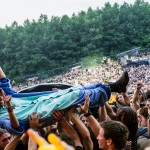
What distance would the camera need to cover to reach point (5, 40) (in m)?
61.9

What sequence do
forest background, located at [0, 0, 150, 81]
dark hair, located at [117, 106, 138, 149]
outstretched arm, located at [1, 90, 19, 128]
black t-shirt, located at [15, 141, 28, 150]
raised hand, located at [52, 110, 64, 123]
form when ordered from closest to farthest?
outstretched arm, located at [1, 90, 19, 128]
dark hair, located at [117, 106, 138, 149]
black t-shirt, located at [15, 141, 28, 150]
raised hand, located at [52, 110, 64, 123]
forest background, located at [0, 0, 150, 81]

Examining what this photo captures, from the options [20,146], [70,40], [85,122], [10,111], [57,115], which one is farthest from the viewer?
[70,40]

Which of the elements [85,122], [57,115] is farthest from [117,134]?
[85,122]

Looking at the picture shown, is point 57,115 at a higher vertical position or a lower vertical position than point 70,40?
higher

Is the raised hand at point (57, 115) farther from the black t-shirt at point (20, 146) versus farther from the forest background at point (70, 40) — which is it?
the forest background at point (70, 40)

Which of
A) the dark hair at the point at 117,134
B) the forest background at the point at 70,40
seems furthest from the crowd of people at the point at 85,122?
the forest background at the point at 70,40

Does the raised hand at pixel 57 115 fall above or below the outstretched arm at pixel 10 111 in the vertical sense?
below

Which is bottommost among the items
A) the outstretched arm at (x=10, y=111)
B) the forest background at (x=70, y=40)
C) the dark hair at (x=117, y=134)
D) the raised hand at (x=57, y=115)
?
the forest background at (x=70, y=40)

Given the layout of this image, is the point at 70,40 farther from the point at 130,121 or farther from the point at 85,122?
the point at 130,121

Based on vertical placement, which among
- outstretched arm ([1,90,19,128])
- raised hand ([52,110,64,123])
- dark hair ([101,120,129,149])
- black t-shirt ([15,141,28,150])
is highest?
outstretched arm ([1,90,19,128])

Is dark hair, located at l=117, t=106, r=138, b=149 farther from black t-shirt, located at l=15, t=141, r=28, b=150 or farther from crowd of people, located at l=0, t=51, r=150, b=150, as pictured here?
black t-shirt, located at l=15, t=141, r=28, b=150

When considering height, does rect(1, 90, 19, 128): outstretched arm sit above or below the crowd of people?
above

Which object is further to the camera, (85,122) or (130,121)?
(85,122)

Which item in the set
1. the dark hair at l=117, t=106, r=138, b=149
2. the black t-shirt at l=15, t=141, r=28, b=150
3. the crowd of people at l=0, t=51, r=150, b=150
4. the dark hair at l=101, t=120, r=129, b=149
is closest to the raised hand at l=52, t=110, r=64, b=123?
the crowd of people at l=0, t=51, r=150, b=150
